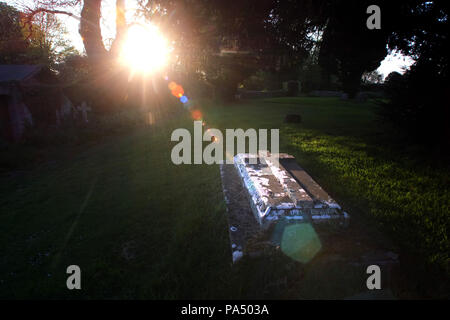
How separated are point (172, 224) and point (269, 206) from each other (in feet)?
5.40

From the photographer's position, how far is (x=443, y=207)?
3443 millimetres

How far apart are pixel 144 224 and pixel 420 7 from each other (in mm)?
7558

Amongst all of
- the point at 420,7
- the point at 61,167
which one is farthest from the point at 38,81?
the point at 420,7

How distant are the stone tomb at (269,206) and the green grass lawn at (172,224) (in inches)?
10.3

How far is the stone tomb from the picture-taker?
2580 millimetres

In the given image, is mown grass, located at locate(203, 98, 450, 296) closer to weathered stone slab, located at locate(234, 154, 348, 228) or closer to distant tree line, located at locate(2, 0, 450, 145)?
weathered stone slab, located at locate(234, 154, 348, 228)

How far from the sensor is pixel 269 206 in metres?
2.67

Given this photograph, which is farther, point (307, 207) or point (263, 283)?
point (307, 207)

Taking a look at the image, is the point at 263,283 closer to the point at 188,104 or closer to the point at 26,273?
the point at 26,273

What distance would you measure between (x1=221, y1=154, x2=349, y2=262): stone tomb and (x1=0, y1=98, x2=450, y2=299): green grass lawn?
0.26 meters

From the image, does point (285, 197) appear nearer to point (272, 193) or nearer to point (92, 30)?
point (272, 193)

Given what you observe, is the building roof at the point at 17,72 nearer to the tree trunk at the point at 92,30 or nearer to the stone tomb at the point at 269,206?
the tree trunk at the point at 92,30

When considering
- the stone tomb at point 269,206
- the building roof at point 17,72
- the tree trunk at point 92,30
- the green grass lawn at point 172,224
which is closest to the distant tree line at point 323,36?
the green grass lawn at point 172,224

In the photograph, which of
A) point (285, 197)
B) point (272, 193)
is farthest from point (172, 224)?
point (285, 197)
